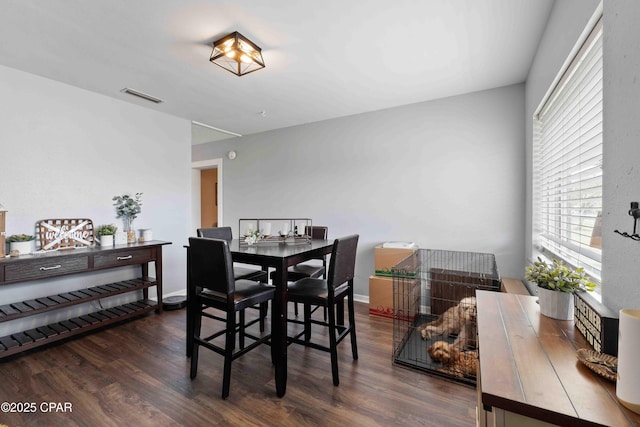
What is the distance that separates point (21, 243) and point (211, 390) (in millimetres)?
2101

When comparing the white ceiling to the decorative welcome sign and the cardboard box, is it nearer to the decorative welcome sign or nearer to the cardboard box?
the decorative welcome sign

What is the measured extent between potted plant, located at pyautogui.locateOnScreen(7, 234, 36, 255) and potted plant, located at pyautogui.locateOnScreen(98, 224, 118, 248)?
54 cm

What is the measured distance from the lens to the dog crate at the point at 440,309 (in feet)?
7.07

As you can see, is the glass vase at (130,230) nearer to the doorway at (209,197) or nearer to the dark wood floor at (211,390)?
the dark wood floor at (211,390)

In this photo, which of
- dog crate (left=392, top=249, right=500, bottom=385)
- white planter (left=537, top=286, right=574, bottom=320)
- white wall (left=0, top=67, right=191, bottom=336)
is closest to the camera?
white planter (left=537, top=286, right=574, bottom=320)

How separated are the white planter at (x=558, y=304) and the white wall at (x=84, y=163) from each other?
384cm

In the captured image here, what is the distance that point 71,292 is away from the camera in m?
2.85

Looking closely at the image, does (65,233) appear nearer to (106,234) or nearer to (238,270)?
(106,234)

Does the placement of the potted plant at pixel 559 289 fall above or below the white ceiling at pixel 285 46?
below

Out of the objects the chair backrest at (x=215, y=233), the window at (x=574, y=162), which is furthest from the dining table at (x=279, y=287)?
the window at (x=574, y=162)

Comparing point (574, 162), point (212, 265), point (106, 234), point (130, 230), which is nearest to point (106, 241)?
point (106, 234)

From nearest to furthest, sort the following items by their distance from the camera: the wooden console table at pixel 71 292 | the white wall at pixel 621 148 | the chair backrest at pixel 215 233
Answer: the white wall at pixel 621 148, the wooden console table at pixel 71 292, the chair backrest at pixel 215 233

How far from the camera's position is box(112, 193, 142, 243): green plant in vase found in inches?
129

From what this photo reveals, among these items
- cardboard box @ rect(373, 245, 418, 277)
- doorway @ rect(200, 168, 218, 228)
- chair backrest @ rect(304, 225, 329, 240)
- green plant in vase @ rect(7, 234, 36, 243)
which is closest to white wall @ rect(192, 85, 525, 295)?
cardboard box @ rect(373, 245, 418, 277)
